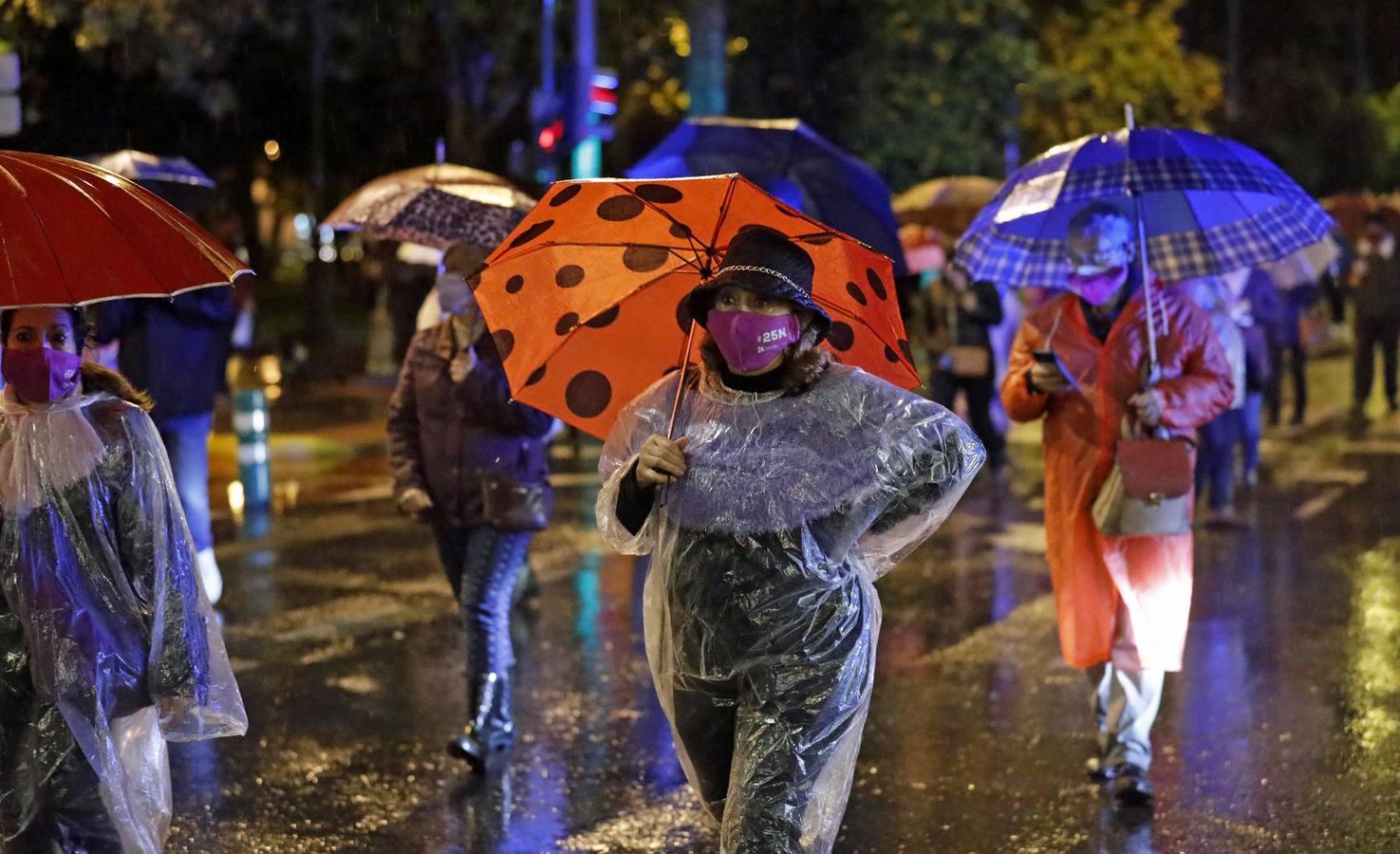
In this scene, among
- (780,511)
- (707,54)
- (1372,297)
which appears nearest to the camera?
(780,511)

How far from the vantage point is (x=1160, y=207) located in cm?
692

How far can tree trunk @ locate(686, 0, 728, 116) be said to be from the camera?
2027cm

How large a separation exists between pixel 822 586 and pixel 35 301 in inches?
69.7

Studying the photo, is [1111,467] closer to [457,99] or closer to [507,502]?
[507,502]

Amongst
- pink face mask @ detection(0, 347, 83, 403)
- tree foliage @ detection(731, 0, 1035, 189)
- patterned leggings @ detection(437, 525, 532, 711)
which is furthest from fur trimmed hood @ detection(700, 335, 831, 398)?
tree foliage @ detection(731, 0, 1035, 189)

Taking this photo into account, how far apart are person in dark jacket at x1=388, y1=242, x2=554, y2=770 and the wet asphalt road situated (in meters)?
0.35

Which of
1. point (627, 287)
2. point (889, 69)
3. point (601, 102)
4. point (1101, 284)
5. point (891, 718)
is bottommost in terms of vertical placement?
point (891, 718)

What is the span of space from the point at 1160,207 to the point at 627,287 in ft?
9.73

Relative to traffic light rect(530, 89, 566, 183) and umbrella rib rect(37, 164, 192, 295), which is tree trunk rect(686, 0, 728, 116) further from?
umbrella rib rect(37, 164, 192, 295)

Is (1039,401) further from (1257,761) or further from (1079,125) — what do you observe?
(1079,125)

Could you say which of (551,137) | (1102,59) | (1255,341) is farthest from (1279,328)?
(1102,59)

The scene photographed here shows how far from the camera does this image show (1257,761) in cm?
673

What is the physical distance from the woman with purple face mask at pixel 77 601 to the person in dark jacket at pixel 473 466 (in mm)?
2145

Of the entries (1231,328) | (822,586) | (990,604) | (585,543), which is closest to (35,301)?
(822,586)
